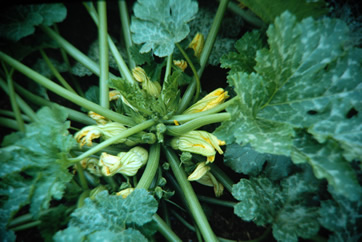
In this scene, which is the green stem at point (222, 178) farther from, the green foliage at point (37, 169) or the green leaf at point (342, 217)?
the green foliage at point (37, 169)

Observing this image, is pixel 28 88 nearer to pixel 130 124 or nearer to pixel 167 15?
pixel 130 124

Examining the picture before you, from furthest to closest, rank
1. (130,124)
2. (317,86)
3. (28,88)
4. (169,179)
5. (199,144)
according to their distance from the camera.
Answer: (28,88)
(169,179)
(130,124)
(199,144)
(317,86)

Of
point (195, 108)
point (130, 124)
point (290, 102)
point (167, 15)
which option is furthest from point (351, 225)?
point (167, 15)

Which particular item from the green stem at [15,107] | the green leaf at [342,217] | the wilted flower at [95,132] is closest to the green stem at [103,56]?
the wilted flower at [95,132]

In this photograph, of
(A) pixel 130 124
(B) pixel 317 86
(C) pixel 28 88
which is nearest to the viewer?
(B) pixel 317 86

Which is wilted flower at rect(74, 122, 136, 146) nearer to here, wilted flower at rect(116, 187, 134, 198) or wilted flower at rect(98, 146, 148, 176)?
wilted flower at rect(98, 146, 148, 176)

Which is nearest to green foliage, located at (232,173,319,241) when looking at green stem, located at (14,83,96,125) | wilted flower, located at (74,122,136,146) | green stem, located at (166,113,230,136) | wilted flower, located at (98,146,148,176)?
green stem, located at (166,113,230,136)

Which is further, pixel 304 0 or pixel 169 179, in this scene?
pixel 169 179

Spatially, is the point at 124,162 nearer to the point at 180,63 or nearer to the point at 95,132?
the point at 95,132
